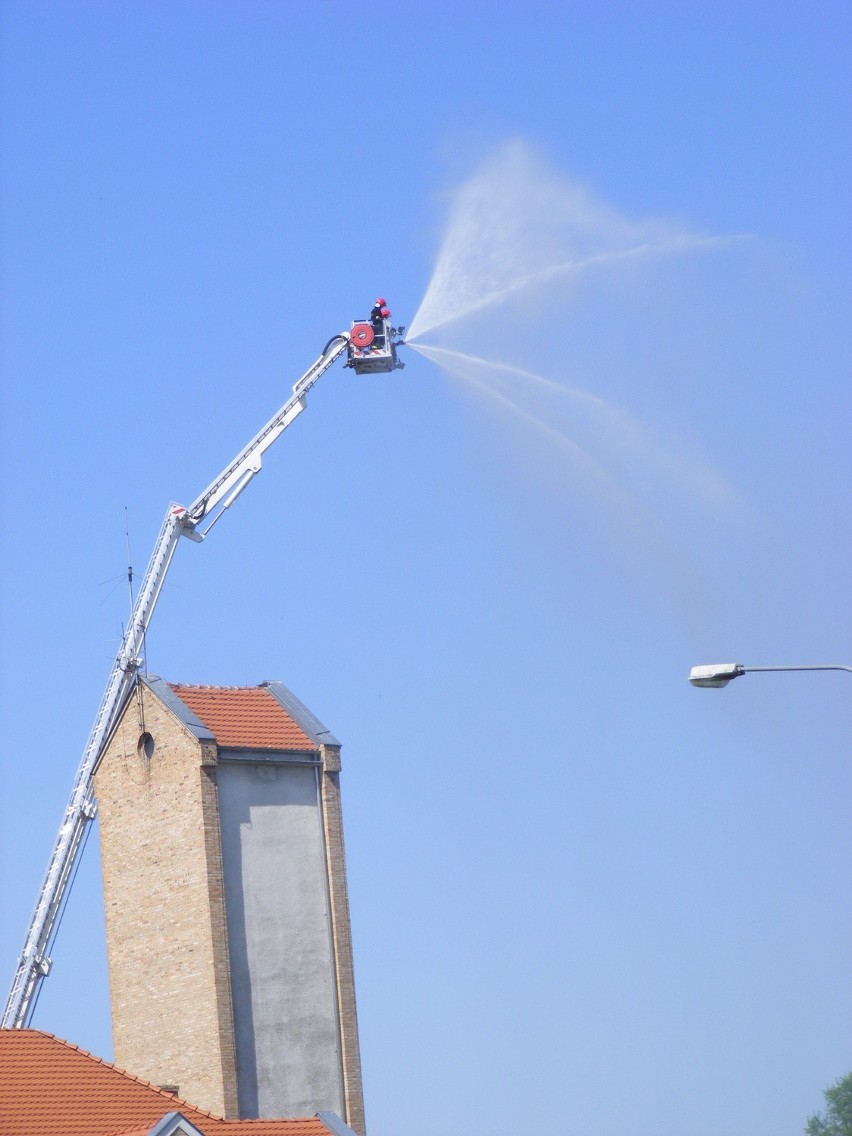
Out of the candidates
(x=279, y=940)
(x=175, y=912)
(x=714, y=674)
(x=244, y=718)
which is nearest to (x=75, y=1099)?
(x=175, y=912)

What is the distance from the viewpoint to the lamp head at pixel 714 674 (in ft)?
86.0

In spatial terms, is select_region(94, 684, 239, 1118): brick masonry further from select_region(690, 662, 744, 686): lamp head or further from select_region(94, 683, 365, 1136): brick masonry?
select_region(690, 662, 744, 686): lamp head

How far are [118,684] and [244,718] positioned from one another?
792 cm

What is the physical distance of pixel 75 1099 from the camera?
3994 centimetres

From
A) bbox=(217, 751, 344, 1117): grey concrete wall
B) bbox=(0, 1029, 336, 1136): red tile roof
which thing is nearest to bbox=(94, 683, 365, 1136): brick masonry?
bbox=(217, 751, 344, 1117): grey concrete wall

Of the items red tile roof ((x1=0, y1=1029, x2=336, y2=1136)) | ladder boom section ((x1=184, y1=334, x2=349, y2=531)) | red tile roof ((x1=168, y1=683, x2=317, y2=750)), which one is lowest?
red tile roof ((x1=0, y1=1029, x2=336, y2=1136))

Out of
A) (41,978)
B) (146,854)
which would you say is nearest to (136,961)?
(146,854)

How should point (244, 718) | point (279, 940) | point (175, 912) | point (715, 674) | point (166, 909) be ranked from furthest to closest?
point (244, 718) → point (279, 940) → point (166, 909) → point (175, 912) → point (715, 674)

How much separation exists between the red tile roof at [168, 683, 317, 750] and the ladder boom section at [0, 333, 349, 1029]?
5.18m

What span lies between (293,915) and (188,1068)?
14.1 ft

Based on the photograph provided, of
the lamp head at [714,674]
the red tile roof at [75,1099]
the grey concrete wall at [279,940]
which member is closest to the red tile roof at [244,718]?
the grey concrete wall at [279,940]

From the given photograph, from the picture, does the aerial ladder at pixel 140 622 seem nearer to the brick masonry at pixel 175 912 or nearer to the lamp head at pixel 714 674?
the brick masonry at pixel 175 912

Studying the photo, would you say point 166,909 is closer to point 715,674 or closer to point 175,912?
point 175,912

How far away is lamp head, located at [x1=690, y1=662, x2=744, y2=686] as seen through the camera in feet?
86.0
